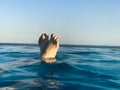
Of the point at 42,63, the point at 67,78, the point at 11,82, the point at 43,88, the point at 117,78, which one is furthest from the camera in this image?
the point at 42,63

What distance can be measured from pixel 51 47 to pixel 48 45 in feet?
0.41

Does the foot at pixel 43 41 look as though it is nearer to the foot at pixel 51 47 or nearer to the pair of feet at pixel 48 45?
the pair of feet at pixel 48 45

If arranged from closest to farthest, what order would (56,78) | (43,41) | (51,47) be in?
(56,78) → (51,47) → (43,41)

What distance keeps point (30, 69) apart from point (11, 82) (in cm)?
162

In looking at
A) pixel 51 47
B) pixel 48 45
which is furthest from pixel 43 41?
pixel 51 47

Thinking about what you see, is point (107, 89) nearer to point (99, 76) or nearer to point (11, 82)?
point (99, 76)

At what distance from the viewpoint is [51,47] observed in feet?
28.7

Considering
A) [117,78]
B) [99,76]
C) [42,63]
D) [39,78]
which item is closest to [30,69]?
[42,63]

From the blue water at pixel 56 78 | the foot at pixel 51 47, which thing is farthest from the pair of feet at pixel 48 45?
the blue water at pixel 56 78

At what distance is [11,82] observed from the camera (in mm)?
6121

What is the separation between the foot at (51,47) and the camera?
28.7 ft

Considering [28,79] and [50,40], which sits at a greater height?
[50,40]

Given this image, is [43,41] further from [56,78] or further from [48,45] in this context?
[56,78]

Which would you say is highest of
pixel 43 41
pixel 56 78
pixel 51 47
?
pixel 43 41
